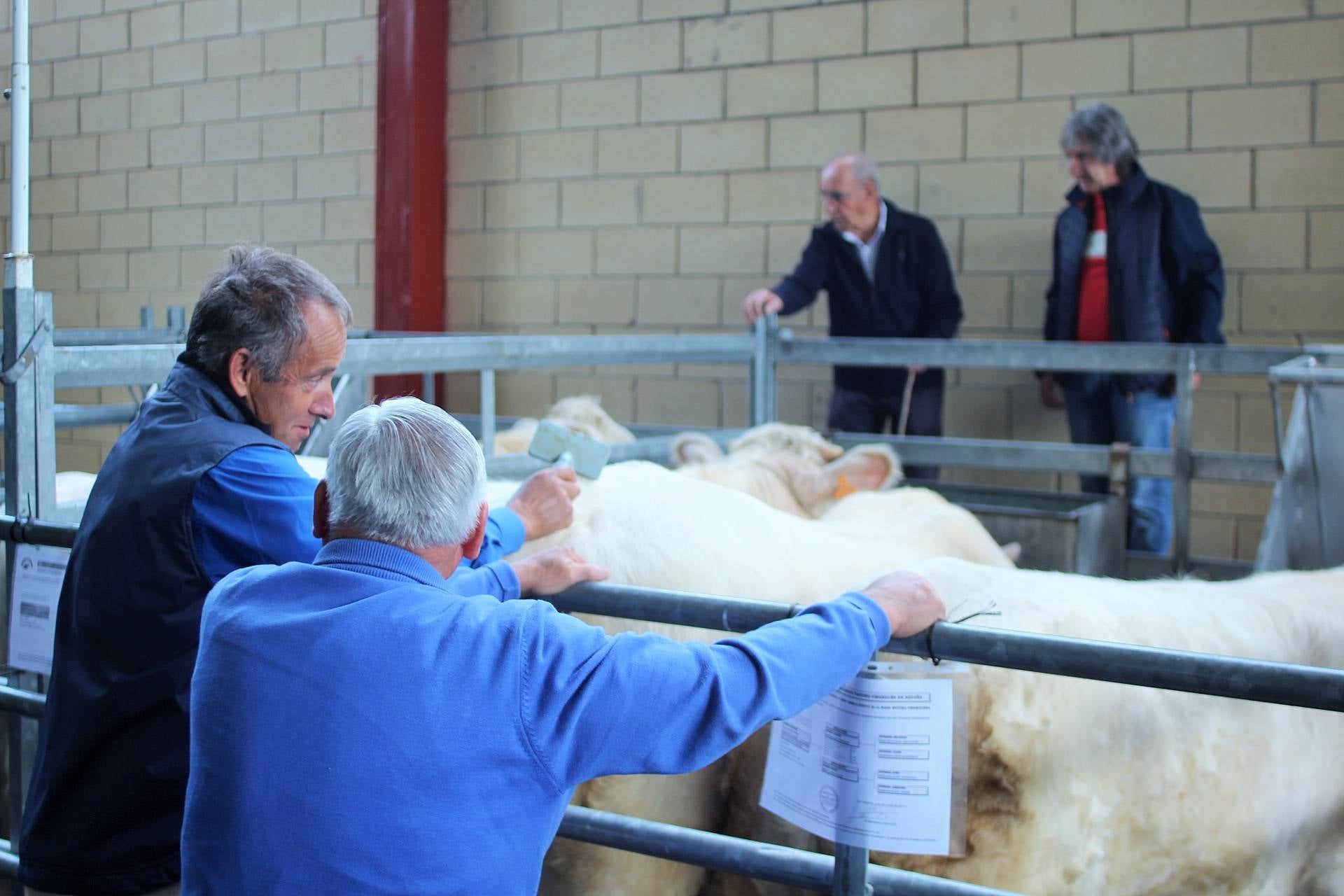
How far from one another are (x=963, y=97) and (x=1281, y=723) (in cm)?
432

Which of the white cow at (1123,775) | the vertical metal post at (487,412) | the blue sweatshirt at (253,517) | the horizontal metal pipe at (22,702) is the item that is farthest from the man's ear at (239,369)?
the vertical metal post at (487,412)

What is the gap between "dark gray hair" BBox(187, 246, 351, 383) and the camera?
172cm

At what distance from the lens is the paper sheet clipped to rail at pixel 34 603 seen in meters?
2.07

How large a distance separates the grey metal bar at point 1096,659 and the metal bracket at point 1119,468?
269 cm

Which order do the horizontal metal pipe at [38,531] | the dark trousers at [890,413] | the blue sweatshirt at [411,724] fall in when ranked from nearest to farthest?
1. the blue sweatshirt at [411,724]
2. the horizontal metal pipe at [38,531]
3. the dark trousers at [890,413]

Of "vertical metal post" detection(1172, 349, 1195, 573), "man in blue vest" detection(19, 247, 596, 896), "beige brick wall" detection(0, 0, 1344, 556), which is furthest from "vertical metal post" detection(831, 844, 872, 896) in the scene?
"beige brick wall" detection(0, 0, 1344, 556)

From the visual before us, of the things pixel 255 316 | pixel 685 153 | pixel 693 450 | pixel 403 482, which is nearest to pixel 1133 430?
pixel 693 450

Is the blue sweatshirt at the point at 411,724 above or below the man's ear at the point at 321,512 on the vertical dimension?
below

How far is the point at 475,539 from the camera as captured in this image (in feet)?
4.41

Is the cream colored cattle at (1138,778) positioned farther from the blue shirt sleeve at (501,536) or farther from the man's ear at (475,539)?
the man's ear at (475,539)

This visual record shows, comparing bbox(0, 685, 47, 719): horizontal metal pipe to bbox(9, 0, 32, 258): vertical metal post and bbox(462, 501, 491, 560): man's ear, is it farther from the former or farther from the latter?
bbox(462, 501, 491, 560): man's ear

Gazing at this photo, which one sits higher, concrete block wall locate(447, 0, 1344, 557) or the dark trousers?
concrete block wall locate(447, 0, 1344, 557)

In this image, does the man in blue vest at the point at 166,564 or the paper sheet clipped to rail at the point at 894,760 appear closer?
the paper sheet clipped to rail at the point at 894,760

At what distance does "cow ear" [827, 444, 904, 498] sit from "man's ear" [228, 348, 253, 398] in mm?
2151
